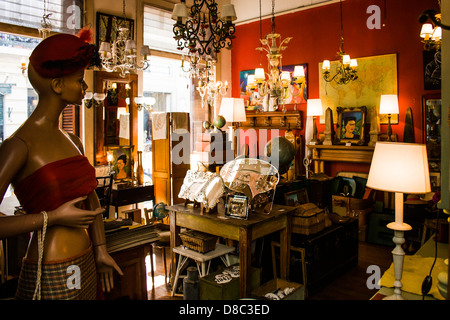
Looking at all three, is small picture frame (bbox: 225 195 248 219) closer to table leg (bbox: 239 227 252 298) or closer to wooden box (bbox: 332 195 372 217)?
table leg (bbox: 239 227 252 298)

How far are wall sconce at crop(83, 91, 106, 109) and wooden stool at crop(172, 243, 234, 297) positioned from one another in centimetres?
287

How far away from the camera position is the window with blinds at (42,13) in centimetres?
497

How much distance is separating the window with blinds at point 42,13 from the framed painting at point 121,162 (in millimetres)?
2020

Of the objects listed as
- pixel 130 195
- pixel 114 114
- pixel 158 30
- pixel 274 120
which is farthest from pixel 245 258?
pixel 158 30

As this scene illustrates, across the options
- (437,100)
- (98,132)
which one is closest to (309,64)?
(437,100)

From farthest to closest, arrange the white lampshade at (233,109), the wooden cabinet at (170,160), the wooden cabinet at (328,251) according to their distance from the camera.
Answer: the wooden cabinet at (170,160) < the white lampshade at (233,109) < the wooden cabinet at (328,251)

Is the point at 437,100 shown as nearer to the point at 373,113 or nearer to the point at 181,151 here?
the point at 373,113

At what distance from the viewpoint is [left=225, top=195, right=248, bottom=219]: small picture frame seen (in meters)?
3.18

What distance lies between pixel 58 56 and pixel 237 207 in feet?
7.06

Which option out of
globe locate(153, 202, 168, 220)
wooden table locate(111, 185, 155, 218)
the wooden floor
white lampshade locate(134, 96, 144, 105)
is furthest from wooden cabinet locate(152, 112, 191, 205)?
globe locate(153, 202, 168, 220)

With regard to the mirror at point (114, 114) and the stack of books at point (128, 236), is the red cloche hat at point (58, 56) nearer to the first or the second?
the stack of books at point (128, 236)

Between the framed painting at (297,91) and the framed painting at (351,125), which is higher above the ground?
the framed painting at (297,91)

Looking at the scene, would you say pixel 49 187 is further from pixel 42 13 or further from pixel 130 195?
pixel 42 13

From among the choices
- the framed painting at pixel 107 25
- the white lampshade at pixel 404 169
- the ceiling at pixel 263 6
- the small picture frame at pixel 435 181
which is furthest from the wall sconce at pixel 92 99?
the small picture frame at pixel 435 181
